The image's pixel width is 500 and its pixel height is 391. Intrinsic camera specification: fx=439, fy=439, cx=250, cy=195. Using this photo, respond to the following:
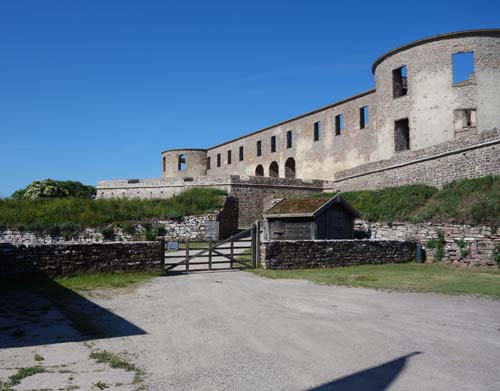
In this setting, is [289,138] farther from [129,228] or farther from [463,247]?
[463,247]

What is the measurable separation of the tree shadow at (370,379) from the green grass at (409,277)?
21.7 feet

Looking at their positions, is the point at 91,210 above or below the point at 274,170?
below

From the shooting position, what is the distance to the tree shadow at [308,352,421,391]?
15.5ft

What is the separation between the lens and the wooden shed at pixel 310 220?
19906 mm

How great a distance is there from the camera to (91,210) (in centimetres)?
2739

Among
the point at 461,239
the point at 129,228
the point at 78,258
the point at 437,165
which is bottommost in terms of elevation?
the point at 78,258

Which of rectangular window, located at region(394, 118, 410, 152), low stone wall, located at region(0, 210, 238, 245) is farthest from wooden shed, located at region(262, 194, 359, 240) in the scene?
rectangular window, located at region(394, 118, 410, 152)

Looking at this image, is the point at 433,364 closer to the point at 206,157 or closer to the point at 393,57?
the point at 393,57

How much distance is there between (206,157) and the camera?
57.3 m

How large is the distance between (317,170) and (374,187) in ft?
38.0

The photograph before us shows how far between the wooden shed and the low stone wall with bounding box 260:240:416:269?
2585 millimetres

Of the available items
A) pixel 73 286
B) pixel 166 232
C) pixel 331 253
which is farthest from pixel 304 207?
pixel 73 286

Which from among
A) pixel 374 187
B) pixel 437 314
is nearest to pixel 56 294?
pixel 437 314

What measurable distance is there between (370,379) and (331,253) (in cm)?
1213
